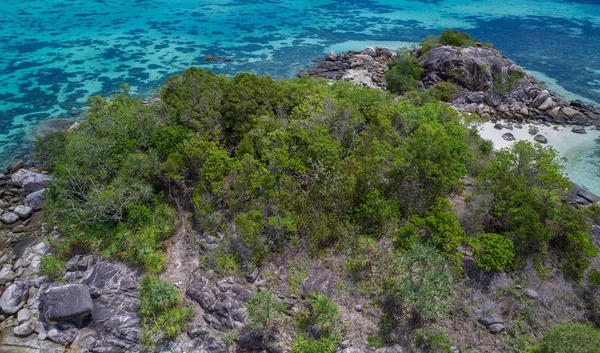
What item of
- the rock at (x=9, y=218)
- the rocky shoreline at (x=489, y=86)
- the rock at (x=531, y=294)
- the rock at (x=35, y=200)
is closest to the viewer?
the rock at (x=531, y=294)

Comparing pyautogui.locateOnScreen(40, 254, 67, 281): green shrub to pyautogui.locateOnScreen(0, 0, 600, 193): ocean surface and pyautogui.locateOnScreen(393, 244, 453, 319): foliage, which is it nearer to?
pyautogui.locateOnScreen(0, 0, 600, 193): ocean surface

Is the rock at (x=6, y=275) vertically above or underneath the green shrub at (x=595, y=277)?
underneath

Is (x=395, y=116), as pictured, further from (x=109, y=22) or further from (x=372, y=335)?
(x=109, y=22)

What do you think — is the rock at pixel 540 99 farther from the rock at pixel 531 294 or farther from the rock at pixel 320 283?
the rock at pixel 320 283

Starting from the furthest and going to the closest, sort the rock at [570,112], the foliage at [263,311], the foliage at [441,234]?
A: the rock at [570,112] < the foliage at [441,234] < the foliage at [263,311]

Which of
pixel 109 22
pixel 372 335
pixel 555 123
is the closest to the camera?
pixel 372 335

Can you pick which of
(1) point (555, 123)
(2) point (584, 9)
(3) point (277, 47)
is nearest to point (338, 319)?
(1) point (555, 123)

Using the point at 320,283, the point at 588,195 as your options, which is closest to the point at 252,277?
the point at 320,283

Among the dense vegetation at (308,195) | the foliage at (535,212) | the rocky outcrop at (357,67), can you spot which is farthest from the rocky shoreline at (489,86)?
the foliage at (535,212)
